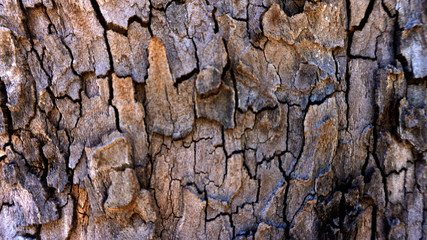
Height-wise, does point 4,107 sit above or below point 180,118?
above

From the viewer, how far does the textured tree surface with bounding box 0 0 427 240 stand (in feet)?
3.61

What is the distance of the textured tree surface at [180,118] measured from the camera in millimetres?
1102

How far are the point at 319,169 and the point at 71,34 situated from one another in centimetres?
122

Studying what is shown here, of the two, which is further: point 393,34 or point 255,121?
point 393,34

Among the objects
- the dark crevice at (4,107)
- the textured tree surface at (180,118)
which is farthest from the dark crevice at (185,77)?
the dark crevice at (4,107)

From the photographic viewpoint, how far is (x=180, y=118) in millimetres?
1124

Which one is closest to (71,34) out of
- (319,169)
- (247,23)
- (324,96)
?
(247,23)

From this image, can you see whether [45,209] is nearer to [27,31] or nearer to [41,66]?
[41,66]

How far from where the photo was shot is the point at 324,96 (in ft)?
3.91

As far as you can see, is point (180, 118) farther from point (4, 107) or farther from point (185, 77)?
point (4, 107)

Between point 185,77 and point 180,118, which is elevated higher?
point 185,77

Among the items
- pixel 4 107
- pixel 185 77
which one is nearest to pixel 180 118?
pixel 185 77

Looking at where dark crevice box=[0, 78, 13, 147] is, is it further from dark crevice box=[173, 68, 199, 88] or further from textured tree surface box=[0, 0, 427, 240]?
dark crevice box=[173, 68, 199, 88]

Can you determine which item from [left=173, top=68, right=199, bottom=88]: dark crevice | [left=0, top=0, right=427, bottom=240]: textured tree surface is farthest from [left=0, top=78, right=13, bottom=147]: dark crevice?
[left=173, top=68, right=199, bottom=88]: dark crevice
